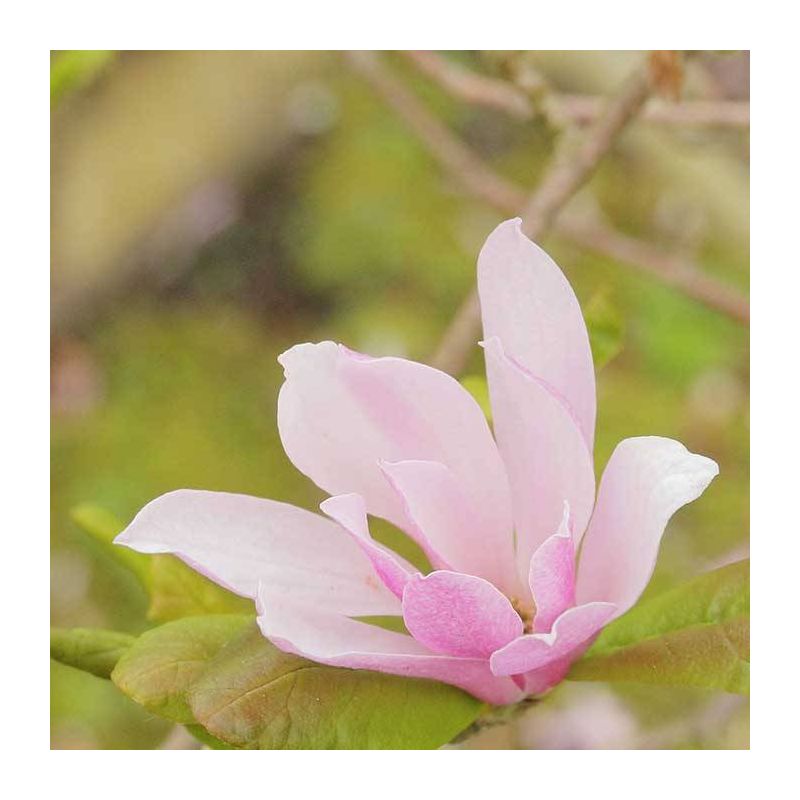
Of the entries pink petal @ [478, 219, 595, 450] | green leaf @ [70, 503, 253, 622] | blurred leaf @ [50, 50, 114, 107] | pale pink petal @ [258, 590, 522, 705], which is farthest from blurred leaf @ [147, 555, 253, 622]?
blurred leaf @ [50, 50, 114, 107]

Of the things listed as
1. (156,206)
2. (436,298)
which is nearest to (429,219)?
(436,298)

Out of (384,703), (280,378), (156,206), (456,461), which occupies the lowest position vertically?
(384,703)

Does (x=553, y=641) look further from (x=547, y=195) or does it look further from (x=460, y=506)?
(x=547, y=195)

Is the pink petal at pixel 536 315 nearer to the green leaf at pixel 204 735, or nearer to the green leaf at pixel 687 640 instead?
the green leaf at pixel 687 640

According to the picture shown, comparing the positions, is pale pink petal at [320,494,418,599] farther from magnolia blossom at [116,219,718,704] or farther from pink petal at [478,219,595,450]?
pink petal at [478,219,595,450]
